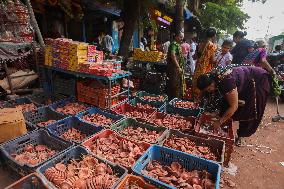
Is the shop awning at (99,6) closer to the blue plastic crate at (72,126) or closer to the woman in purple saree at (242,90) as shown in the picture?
the blue plastic crate at (72,126)

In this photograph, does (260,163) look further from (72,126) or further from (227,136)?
(72,126)

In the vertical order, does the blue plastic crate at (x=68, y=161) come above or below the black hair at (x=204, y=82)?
below

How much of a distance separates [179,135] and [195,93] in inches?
97.7

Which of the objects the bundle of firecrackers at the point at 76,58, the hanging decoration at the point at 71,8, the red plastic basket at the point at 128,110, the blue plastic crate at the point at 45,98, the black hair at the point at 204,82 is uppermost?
the hanging decoration at the point at 71,8

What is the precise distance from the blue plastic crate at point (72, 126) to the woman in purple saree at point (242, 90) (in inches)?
83.1

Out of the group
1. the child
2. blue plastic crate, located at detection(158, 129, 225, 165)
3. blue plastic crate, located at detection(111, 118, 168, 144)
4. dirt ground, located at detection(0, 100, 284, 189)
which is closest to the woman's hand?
blue plastic crate, located at detection(158, 129, 225, 165)

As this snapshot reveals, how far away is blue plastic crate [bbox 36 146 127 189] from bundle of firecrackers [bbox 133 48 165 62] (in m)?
5.73

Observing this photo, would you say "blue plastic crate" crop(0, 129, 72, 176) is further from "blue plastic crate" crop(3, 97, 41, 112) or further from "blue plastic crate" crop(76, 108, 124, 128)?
"blue plastic crate" crop(3, 97, 41, 112)

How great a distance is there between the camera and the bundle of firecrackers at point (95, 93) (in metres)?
4.95

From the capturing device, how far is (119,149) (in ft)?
11.4

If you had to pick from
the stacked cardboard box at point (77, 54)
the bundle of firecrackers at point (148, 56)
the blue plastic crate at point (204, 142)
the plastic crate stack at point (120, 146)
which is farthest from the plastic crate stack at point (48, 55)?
the bundle of firecrackers at point (148, 56)

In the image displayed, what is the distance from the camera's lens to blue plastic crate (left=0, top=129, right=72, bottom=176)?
2947 millimetres

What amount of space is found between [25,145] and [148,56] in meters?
5.83

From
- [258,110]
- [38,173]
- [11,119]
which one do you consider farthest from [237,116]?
[11,119]
